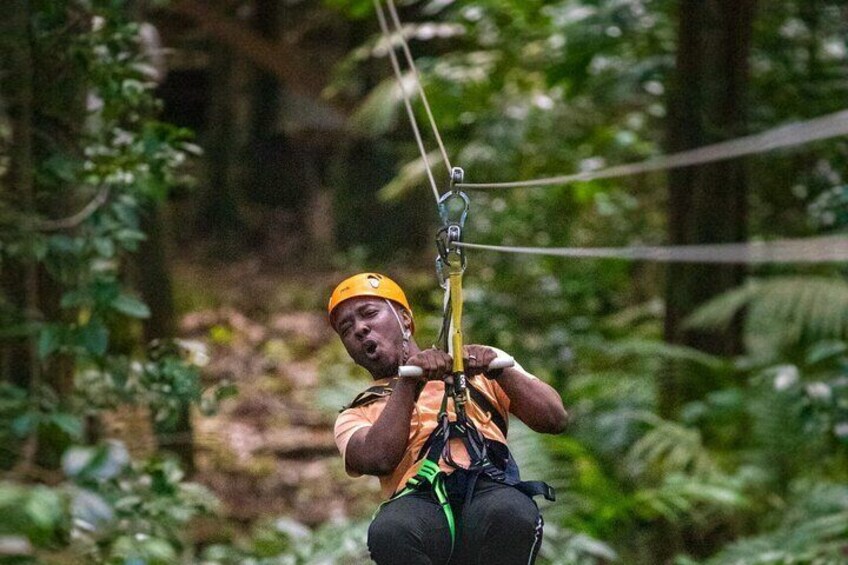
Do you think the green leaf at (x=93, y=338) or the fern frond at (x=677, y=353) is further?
the fern frond at (x=677, y=353)

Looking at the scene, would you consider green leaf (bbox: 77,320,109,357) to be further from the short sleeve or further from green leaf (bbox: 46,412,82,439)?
the short sleeve

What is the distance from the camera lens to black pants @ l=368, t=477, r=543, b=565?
2158 millimetres

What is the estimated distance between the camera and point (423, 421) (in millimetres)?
2395

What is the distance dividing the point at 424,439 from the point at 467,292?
14.9 ft

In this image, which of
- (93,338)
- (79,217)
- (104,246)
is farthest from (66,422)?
(79,217)

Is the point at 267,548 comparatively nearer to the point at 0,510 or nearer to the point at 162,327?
the point at 162,327

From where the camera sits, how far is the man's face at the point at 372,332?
7.89 ft

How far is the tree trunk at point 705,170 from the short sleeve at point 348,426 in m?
3.77

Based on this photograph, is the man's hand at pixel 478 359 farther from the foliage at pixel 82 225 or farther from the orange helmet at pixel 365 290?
the foliage at pixel 82 225

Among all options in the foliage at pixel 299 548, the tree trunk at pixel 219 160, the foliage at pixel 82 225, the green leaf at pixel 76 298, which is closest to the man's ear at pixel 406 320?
the foliage at pixel 82 225

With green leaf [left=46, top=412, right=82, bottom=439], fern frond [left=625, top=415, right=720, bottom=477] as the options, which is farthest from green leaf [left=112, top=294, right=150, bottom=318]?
fern frond [left=625, top=415, right=720, bottom=477]

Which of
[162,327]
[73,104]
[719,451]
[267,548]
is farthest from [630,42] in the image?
[73,104]

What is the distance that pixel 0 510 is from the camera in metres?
1.70

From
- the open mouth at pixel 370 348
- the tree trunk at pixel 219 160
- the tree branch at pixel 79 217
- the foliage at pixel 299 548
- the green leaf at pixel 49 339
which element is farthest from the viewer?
the tree trunk at pixel 219 160
